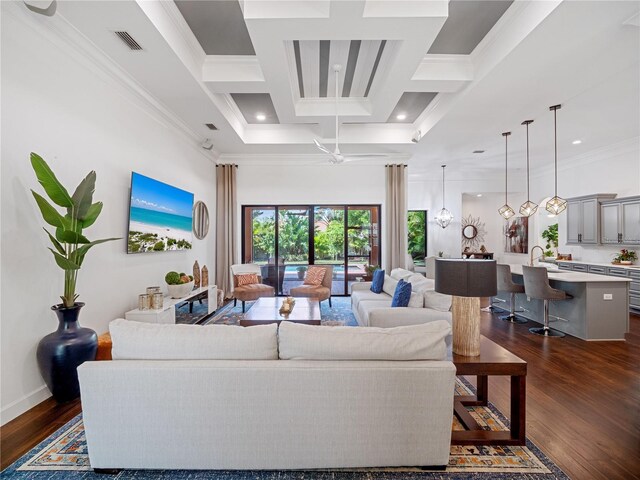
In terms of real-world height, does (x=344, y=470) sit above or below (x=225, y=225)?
below

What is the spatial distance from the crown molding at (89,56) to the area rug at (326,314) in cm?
314

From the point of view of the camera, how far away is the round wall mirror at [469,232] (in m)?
9.80

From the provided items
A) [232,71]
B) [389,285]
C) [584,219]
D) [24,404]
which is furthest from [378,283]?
[584,219]

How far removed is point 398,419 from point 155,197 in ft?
12.5

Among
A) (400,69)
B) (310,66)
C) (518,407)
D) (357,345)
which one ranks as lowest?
(518,407)

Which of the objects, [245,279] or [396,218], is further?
[396,218]

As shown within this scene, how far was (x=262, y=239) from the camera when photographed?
701 cm

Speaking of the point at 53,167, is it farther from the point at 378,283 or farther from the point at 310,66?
the point at 378,283

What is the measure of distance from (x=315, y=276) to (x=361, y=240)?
1.61 m

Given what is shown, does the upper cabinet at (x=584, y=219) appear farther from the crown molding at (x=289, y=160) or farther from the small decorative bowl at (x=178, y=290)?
the small decorative bowl at (x=178, y=290)

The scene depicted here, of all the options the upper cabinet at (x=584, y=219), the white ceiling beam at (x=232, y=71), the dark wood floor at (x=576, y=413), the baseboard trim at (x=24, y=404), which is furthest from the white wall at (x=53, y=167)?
the upper cabinet at (x=584, y=219)

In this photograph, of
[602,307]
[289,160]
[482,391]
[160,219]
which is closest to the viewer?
[482,391]

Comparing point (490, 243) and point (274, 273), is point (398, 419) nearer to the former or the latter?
point (274, 273)

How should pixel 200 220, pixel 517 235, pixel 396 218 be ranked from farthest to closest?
1. pixel 517 235
2. pixel 396 218
3. pixel 200 220
